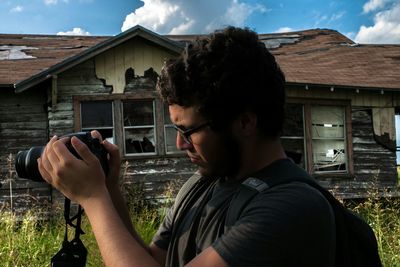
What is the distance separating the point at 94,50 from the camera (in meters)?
10.0

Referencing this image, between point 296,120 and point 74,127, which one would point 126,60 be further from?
point 296,120

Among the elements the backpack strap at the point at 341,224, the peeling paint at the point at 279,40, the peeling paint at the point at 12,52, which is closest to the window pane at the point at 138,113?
the peeling paint at the point at 12,52

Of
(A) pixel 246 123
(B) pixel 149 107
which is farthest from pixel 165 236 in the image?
(B) pixel 149 107

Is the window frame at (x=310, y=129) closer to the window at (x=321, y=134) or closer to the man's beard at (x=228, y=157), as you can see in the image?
the window at (x=321, y=134)

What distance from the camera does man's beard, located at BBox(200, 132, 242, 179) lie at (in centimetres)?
147

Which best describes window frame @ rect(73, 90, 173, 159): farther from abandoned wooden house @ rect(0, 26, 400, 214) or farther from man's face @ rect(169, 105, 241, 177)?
man's face @ rect(169, 105, 241, 177)

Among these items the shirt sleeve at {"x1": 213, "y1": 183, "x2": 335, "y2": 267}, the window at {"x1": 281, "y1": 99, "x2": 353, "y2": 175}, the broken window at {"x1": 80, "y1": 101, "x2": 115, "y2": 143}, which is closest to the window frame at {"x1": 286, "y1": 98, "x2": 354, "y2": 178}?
the window at {"x1": 281, "y1": 99, "x2": 353, "y2": 175}

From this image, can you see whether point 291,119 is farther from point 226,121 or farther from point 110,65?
point 226,121

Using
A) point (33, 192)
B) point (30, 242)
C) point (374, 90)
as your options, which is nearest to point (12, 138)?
point (33, 192)

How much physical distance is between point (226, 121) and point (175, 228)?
398mm

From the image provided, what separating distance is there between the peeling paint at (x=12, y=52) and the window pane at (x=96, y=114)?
9.88 ft

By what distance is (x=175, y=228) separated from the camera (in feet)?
5.38

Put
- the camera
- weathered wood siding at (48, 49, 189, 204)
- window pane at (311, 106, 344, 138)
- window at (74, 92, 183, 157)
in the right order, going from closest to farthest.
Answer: the camera < weathered wood siding at (48, 49, 189, 204) < window at (74, 92, 183, 157) < window pane at (311, 106, 344, 138)

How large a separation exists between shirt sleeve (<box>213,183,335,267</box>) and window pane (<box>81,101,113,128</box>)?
9.14m
